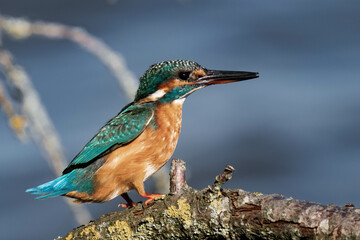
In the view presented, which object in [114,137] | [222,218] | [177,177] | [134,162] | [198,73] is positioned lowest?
[222,218]

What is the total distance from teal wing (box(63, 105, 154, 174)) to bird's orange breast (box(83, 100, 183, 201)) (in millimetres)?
30

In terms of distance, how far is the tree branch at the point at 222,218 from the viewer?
62.3 inches

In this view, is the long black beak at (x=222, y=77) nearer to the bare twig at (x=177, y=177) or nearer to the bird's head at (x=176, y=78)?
the bird's head at (x=176, y=78)

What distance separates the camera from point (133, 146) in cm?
260

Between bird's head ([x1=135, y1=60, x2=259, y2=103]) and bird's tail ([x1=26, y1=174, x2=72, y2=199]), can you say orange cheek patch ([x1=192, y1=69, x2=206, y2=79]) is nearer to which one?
bird's head ([x1=135, y1=60, x2=259, y2=103])

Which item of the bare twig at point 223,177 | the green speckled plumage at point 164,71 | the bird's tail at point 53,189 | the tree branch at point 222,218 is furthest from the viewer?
the green speckled plumage at point 164,71

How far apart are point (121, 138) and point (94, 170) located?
0.20 meters

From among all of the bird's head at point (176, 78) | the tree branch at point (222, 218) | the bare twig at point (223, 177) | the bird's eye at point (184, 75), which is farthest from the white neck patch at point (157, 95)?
the bare twig at point (223, 177)

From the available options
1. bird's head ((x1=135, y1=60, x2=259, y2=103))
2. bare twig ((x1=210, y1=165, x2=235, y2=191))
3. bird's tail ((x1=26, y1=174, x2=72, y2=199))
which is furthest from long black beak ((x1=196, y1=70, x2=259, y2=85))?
bare twig ((x1=210, y1=165, x2=235, y2=191))

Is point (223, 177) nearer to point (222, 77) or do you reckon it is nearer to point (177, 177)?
point (177, 177)

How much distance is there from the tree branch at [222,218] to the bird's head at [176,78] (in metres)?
0.82

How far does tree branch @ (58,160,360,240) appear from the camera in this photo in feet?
5.19

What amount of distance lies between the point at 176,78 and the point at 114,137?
1.45 ft

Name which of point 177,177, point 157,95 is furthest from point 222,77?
point 177,177
